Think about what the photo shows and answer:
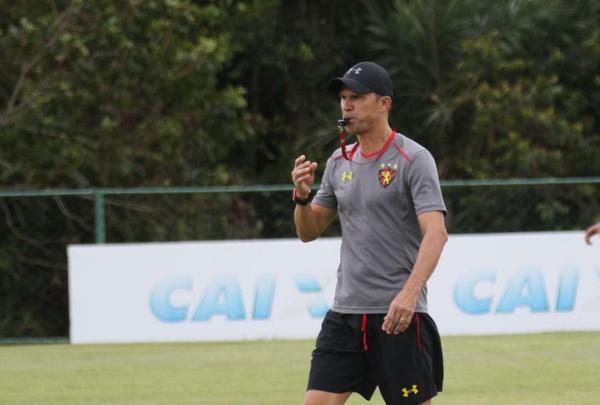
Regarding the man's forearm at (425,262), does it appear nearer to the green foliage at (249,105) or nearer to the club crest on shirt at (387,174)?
the club crest on shirt at (387,174)

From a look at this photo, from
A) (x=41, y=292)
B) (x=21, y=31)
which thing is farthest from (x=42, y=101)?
(x=41, y=292)

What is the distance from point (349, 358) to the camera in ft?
18.9

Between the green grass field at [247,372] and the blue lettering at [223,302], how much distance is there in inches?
16.2

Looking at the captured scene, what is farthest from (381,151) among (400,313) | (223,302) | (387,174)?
(223,302)

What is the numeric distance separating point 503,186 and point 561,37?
7.10 meters

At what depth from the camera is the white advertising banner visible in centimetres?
1433

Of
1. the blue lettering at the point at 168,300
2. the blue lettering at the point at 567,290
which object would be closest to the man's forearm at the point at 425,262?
the blue lettering at the point at 168,300

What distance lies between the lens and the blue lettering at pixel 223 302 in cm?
1435

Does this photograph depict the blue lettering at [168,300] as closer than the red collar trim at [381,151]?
No

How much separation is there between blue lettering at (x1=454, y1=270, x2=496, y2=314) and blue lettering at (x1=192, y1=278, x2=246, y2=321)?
234 centimetres

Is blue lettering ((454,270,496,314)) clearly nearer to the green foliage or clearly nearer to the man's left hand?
the green foliage

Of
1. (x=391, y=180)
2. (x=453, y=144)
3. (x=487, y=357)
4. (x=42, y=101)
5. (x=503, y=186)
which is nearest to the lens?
(x=391, y=180)

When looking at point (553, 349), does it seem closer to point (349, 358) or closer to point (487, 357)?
point (487, 357)

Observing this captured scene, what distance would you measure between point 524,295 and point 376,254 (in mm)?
9019
